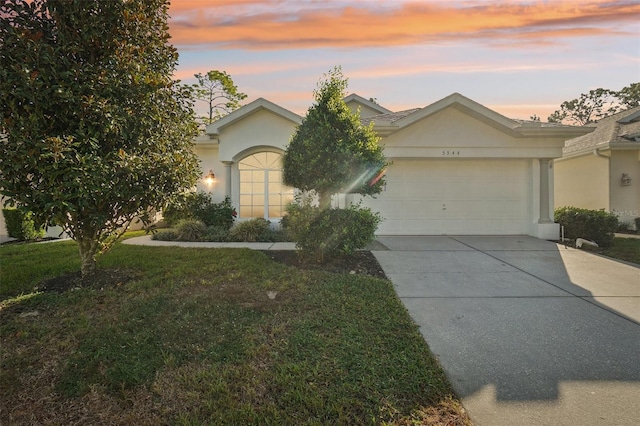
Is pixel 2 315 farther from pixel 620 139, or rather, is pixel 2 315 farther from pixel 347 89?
pixel 620 139

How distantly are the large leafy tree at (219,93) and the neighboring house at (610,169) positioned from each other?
20.1 metres

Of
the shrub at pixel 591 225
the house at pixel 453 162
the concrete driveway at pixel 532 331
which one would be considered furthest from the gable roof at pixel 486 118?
the concrete driveway at pixel 532 331

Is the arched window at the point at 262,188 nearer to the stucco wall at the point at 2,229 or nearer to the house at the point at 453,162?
the house at the point at 453,162

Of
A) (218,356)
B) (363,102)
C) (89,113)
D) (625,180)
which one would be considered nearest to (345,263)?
(218,356)

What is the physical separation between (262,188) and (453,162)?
654cm

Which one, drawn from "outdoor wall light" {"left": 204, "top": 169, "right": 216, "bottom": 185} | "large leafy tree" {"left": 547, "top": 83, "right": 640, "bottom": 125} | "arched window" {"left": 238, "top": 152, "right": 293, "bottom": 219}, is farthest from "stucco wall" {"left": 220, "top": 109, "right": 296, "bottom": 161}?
"large leafy tree" {"left": 547, "top": 83, "right": 640, "bottom": 125}

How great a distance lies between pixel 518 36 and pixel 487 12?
3.81ft

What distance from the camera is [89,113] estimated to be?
4473 millimetres

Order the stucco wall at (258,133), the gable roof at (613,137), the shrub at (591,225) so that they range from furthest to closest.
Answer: the gable roof at (613,137), the stucco wall at (258,133), the shrub at (591,225)

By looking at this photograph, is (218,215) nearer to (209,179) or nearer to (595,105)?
(209,179)

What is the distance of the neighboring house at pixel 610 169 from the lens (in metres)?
12.5

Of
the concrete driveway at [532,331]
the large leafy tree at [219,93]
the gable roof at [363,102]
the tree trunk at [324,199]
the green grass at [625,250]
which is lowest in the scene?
the concrete driveway at [532,331]

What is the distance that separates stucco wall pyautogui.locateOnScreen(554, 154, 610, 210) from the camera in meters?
12.8

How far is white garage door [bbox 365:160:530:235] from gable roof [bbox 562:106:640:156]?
4.76 m
